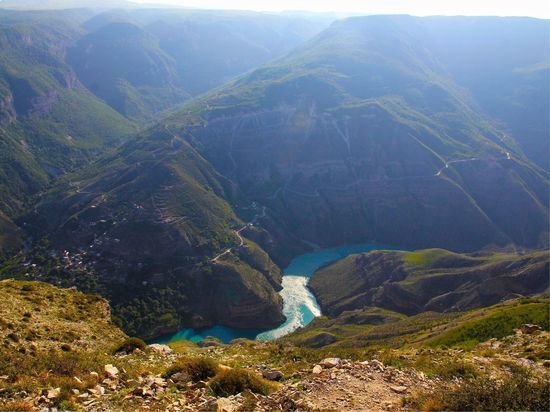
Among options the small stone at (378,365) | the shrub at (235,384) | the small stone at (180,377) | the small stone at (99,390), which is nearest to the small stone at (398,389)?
the small stone at (378,365)

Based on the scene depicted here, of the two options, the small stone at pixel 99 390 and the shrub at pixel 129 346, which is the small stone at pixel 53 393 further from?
the shrub at pixel 129 346

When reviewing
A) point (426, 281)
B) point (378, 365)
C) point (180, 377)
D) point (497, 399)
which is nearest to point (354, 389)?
point (378, 365)

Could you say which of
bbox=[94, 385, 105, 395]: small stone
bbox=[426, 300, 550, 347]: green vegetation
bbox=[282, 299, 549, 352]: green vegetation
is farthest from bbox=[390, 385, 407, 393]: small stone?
bbox=[426, 300, 550, 347]: green vegetation

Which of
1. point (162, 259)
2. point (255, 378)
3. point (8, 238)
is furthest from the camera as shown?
point (8, 238)

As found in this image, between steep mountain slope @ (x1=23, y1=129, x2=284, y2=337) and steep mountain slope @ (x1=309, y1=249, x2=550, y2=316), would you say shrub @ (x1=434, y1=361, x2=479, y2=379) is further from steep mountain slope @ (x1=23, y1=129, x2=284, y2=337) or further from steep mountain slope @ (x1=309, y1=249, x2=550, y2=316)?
steep mountain slope @ (x1=23, y1=129, x2=284, y2=337)

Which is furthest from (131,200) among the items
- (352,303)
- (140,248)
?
(352,303)

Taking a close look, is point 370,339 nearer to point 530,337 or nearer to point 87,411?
point 530,337

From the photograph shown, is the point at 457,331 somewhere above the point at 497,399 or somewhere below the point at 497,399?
below

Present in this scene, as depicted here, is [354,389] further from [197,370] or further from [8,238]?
[8,238]
